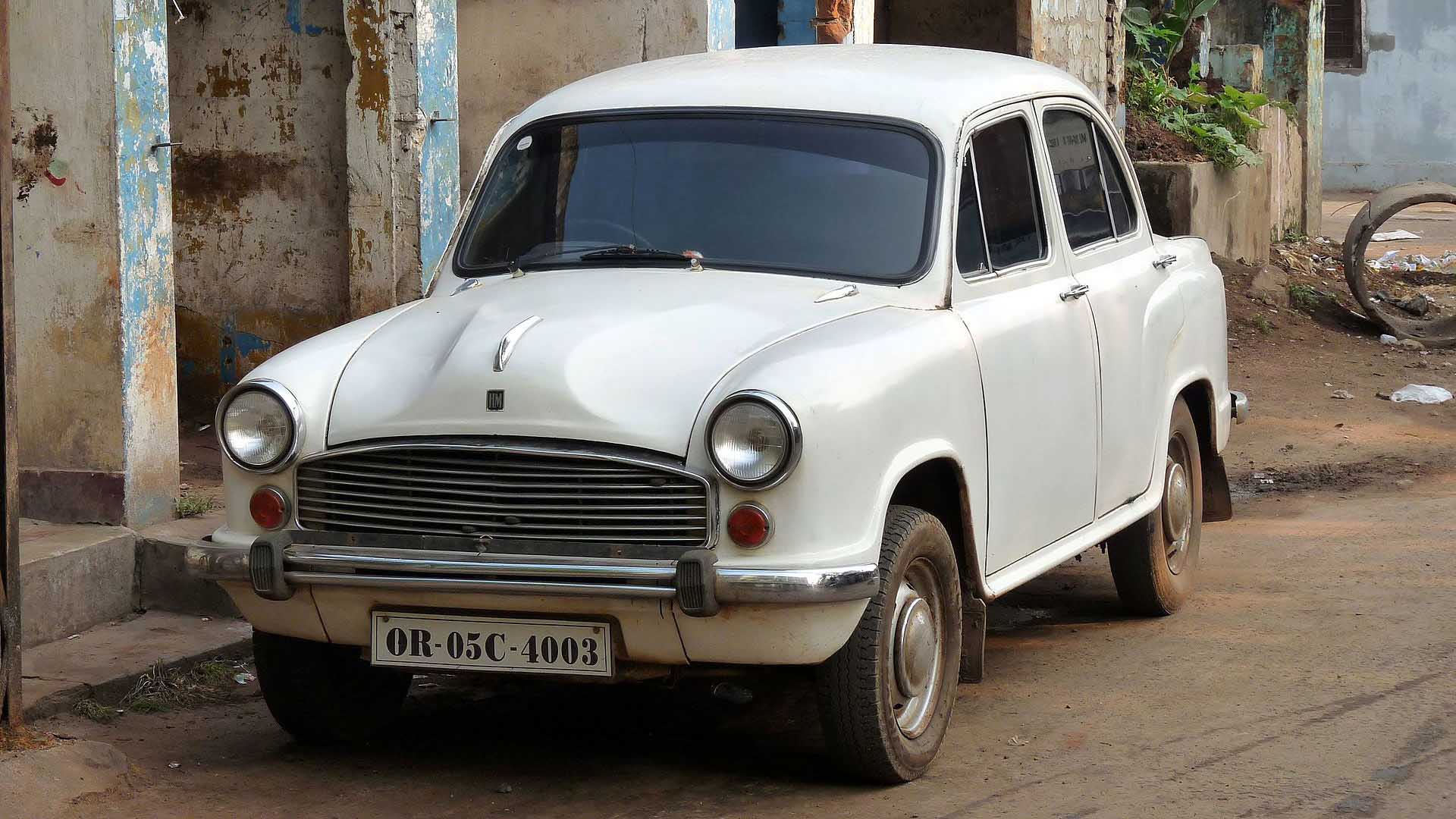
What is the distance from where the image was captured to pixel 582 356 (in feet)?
13.0

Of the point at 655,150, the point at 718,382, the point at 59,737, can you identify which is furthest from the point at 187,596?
the point at 718,382

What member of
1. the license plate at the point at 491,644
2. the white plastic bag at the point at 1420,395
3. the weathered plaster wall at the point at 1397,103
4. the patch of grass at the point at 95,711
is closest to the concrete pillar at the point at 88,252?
the patch of grass at the point at 95,711

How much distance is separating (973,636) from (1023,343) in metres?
0.80

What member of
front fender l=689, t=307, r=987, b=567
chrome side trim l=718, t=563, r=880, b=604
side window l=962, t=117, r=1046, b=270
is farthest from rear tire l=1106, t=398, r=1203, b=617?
chrome side trim l=718, t=563, r=880, b=604

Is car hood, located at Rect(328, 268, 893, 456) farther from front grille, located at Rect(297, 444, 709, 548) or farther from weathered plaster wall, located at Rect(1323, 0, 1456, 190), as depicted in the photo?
weathered plaster wall, located at Rect(1323, 0, 1456, 190)

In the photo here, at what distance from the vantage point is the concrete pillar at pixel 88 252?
593cm

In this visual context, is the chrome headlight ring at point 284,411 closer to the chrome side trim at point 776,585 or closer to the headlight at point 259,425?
the headlight at point 259,425

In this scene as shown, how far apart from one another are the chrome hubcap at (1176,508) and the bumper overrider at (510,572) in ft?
8.19

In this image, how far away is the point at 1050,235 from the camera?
521 cm

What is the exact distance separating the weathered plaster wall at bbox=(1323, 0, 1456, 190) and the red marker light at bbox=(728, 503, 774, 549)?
24.7 metres

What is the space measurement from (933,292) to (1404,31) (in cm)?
2460

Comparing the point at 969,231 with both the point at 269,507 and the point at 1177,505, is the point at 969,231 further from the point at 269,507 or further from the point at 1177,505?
the point at 269,507

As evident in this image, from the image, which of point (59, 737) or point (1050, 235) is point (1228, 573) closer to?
point (1050, 235)

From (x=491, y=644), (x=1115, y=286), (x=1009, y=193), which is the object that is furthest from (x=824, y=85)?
(x=491, y=644)
